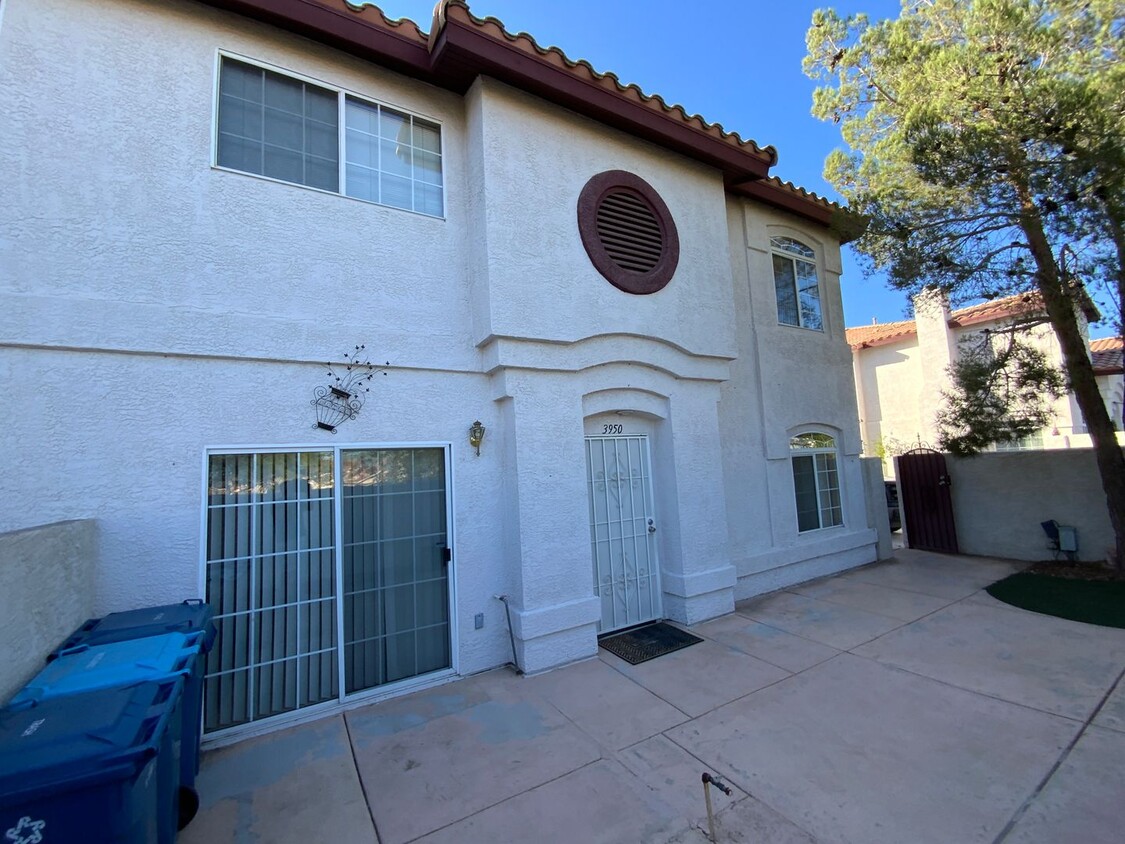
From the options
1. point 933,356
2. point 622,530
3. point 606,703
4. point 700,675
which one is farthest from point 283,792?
point 933,356

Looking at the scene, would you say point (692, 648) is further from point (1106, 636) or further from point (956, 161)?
point (956, 161)

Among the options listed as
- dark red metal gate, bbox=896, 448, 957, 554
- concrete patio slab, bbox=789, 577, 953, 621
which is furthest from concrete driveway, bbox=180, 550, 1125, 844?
dark red metal gate, bbox=896, 448, 957, 554

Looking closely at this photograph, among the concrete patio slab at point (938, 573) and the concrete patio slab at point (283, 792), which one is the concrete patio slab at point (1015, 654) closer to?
the concrete patio slab at point (938, 573)

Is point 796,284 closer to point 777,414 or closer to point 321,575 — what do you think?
point 777,414

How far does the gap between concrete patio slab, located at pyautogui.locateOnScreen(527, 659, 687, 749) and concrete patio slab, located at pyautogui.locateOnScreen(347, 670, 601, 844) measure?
0.47ft

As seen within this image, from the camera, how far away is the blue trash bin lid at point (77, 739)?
1938mm

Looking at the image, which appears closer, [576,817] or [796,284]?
[576,817]

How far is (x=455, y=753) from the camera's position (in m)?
4.00

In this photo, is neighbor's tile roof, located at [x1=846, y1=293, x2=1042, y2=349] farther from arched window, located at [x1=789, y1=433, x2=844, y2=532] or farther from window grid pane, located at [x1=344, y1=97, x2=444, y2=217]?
window grid pane, located at [x1=344, y1=97, x2=444, y2=217]

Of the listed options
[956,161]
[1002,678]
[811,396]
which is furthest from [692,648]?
[956,161]

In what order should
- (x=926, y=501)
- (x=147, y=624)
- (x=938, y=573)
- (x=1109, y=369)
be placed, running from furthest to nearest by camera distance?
(x=1109, y=369)
(x=926, y=501)
(x=938, y=573)
(x=147, y=624)

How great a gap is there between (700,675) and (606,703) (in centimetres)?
113

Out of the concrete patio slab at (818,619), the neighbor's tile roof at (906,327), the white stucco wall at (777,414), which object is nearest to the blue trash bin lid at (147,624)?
the concrete patio slab at (818,619)

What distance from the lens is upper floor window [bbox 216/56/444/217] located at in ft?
16.4
